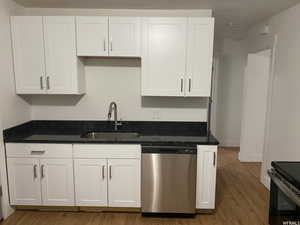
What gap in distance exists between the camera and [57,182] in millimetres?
2648

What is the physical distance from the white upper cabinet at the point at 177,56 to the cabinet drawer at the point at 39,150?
1.14 metres

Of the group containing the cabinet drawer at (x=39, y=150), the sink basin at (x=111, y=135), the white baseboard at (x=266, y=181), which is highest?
the sink basin at (x=111, y=135)

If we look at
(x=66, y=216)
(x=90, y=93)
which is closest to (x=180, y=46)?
(x=90, y=93)

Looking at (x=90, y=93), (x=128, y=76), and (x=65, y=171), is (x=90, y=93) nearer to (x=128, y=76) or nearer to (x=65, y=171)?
(x=128, y=76)

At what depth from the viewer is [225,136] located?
17.9 ft

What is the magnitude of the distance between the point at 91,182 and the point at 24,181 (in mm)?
784

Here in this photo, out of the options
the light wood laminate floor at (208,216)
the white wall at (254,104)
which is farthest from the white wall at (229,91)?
the light wood laminate floor at (208,216)

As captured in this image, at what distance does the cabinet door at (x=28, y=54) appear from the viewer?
8.71ft

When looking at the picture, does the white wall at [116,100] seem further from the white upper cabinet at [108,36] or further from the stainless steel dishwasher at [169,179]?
the stainless steel dishwasher at [169,179]

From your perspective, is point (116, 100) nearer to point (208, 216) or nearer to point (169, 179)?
point (169, 179)

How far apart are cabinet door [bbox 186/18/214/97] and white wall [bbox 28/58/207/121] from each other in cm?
37

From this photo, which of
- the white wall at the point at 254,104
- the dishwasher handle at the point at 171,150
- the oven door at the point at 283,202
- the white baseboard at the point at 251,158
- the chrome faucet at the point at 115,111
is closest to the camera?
the oven door at the point at 283,202

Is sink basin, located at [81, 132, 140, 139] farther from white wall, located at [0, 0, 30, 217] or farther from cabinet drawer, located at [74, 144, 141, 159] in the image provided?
white wall, located at [0, 0, 30, 217]

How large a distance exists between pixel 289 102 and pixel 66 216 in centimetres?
305
